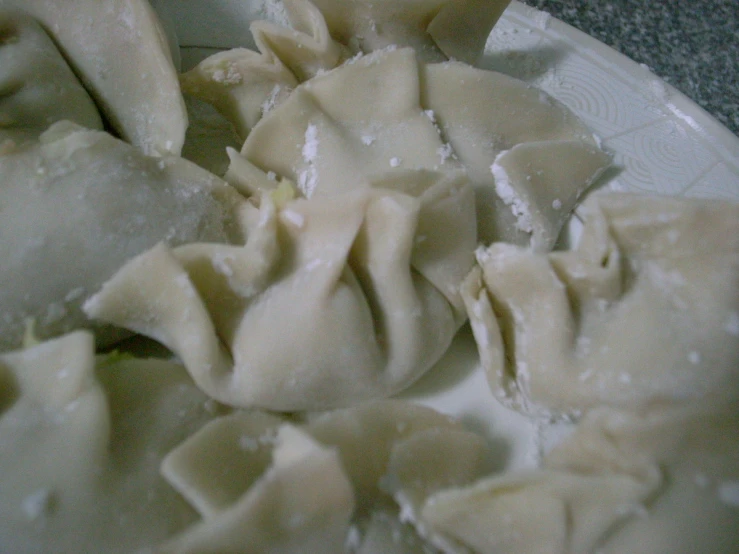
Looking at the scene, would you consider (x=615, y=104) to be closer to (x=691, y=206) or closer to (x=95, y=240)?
(x=691, y=206)

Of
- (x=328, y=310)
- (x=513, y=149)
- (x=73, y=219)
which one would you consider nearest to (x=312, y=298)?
(x=328, y=310)

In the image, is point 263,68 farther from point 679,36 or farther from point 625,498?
point 679,36

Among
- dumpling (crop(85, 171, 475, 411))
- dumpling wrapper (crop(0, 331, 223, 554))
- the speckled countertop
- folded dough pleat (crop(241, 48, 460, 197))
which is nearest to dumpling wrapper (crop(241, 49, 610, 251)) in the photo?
folded dough pleat (crop(241, 48, 460, 197))

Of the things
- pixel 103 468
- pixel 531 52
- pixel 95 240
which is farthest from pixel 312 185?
pixel 531 52

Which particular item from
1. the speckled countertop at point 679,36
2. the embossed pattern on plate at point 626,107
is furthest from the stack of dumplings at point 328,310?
the speckled countertop at point 679,36

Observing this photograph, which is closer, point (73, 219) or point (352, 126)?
point (73, 219)
